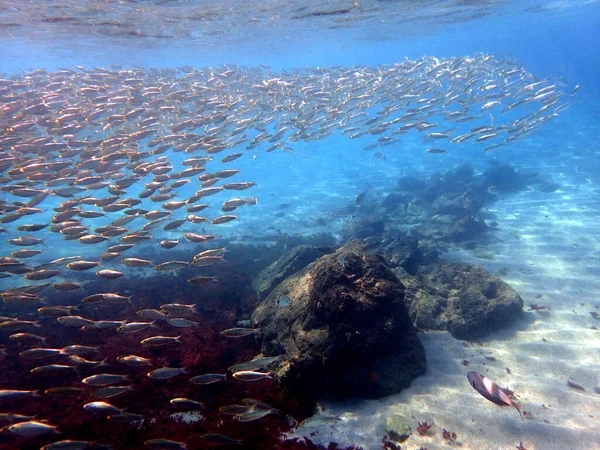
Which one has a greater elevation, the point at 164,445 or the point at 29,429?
the point at 29,429

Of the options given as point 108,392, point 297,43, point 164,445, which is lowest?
point 164,445

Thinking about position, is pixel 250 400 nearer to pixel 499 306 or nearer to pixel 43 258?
pixel 499 306

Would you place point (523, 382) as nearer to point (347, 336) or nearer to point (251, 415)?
point (347, 336)

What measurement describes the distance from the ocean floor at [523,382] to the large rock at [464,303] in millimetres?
333

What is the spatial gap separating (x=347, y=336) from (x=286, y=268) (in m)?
4.69

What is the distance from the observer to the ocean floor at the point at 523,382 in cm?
476

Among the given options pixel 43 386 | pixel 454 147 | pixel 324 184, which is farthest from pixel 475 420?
pixel 454 147

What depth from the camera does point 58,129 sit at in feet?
36.3

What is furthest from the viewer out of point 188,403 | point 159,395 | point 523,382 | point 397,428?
point 523,382

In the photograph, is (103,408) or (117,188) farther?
→ (117,188)

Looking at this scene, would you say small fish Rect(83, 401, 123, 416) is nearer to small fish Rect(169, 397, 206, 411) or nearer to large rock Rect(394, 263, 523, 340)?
small fish Rect(169, 397, 206, 411)

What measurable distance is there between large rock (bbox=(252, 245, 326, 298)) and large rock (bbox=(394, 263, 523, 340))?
268 centimetres

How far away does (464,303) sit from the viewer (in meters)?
8.16

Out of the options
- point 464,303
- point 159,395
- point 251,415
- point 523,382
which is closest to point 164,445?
point 251,415
